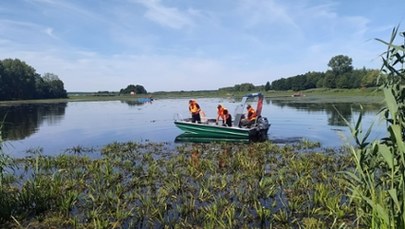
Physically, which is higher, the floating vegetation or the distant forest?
the distant forest

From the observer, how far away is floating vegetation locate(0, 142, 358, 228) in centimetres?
730

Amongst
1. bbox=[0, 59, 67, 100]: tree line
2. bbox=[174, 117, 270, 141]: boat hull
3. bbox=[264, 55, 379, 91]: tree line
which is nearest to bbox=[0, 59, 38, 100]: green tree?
bbox=[0, 59, 67, 100]: tree line

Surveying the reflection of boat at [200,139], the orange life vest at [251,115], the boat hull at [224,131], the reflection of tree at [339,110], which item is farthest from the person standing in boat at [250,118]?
the reflection of tree at [339,110]

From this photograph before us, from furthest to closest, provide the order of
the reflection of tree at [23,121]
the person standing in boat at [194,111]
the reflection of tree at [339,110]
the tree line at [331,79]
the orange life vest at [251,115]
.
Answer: the tree line at [331,79]
the reflection of tree at [339,110]
the reflection of tree at [23,121]
the person standing in boat at [194,111]
the orange life vest at [251,115]

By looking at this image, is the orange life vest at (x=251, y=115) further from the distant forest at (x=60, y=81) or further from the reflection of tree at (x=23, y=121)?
the distant forest at (x=60, y=81)

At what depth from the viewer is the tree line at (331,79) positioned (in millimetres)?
110894

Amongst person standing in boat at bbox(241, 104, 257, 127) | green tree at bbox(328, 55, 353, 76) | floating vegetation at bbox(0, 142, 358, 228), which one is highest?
green tree at bbox(328, 55, 353, 76)

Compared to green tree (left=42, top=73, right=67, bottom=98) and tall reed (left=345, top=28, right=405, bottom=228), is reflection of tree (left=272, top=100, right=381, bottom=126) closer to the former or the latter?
tall reed (left=345, top=28, right=405, bottom=228)

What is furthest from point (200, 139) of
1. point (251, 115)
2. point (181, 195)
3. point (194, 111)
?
point (181, 195)

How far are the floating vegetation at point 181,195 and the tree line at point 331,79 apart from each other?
102 m

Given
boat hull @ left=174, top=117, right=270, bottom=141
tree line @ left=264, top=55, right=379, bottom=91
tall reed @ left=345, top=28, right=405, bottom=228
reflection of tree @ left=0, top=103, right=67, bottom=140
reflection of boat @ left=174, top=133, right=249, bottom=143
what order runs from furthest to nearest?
1. tree line @ left=264, top=55, right=379, bottom=91
2. reflection of tree @ left=0, top=103, right=67, bottom=140
3. reflection of boat @ left=174, top=133, right=249, bottom=143
4. boat hull @ left=174, top=117, right=270, bottom=141
5. tall reed @ left=345, top=28, right=405, bottom=228

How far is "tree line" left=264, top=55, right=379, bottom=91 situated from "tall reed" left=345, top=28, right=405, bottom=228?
355ft

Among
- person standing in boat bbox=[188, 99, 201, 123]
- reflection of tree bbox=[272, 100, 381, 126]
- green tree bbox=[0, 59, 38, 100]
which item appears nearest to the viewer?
person standing in boat bbox=[188, 99, 201, 123]

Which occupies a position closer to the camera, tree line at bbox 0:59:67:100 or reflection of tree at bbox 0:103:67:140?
reflection of tree at bbox 0:103:67:140
